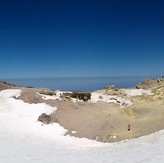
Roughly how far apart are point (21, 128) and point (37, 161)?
17.0 meters

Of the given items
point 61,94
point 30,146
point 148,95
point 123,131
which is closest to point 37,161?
point 30,146

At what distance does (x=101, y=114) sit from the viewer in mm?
43062

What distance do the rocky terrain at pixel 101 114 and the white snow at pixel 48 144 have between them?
1.56 metres

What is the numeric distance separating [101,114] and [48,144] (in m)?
13.9

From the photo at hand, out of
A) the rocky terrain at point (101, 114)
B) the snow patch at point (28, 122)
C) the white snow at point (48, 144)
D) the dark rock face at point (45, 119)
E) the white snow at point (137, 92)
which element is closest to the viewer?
the white snow at point (48, 144)

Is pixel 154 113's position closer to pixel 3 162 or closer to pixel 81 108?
pixel 81 108

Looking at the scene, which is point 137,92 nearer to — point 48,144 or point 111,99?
point 111,99

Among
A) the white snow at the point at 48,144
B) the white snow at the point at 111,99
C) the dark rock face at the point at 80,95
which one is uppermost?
the dark rock face at the point at 80,95

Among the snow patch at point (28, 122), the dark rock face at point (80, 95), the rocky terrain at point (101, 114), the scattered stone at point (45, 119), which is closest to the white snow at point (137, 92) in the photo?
the rocky terrain at point (101, 114)

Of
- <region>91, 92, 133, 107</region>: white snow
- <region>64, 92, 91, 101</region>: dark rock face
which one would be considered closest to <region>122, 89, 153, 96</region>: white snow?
<region>91, 92, 133, 107</region>: white snow

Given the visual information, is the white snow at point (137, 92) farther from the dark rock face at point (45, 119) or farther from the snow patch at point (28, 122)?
the dark rock face at point (45, 119)

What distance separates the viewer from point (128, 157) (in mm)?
18359

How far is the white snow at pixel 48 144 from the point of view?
19.4 metres

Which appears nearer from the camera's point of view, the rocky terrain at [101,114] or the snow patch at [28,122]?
the snow patch at [28,122]
